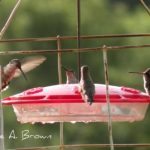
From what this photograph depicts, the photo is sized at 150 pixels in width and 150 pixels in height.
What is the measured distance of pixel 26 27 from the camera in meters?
29.9

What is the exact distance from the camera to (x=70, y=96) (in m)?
8.09

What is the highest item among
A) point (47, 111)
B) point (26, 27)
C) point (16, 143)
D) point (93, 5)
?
point (93, 5)

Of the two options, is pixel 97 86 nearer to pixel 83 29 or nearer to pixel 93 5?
pixel 83 29

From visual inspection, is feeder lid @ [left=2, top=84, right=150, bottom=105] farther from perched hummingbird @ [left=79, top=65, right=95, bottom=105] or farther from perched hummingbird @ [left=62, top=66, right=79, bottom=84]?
perched hummingbird @ [left=62, top=66, right=79, bottom=84]

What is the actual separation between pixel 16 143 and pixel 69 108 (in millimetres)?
12641

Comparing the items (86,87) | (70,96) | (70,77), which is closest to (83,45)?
(70,77)

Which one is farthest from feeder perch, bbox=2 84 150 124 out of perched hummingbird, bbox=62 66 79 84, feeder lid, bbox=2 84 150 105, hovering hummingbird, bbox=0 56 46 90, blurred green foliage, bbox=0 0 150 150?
blurred green foliage, bbox=0 0 150 150

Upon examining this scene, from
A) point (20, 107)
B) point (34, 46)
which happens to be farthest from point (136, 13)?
point (20, 107)

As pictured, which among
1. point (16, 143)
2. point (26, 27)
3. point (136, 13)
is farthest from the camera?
point (136, 13)

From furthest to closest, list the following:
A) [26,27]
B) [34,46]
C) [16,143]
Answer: [26,27] → [34,46] → [16,143]

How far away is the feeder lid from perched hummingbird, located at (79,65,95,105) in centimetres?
4

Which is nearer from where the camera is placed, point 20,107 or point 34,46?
point 20,107

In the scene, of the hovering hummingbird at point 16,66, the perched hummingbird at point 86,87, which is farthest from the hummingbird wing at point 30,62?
the perched hummingbird at point 86,87

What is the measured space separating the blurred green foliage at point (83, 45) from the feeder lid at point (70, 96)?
11987 millimetres
